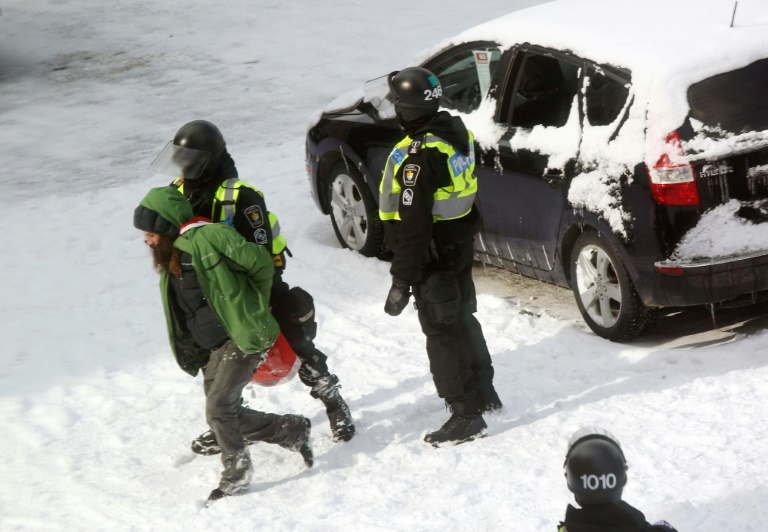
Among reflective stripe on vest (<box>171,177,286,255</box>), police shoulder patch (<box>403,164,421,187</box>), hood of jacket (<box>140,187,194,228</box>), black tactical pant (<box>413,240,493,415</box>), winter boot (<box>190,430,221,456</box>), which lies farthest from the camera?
winter boot (<box>190,430,221,456</box>)

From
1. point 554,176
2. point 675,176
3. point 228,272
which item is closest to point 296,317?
point 228,272

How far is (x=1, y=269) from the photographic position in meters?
8.73

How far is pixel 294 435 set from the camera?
17.7ft

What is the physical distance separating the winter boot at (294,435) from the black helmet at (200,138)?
130 cm

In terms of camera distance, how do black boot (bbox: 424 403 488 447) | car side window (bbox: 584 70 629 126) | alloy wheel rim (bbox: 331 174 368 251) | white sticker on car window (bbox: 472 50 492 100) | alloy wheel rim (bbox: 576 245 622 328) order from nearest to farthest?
black boot (bbox: 424 403 488 447)
car side window (bbox: 584 70 629 126)
alloy wheel rim (bbox: 576 245 622 328)
white sticker on car window (bbox: 472 50 492 100)
alloy wheel rim (bbox: 331 174 368 251)

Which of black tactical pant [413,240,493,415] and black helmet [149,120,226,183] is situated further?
black tactical pant [413,240,493,415]

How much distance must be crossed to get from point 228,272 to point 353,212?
10.8ft

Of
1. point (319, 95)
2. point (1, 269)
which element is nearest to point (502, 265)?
point (1, 269)

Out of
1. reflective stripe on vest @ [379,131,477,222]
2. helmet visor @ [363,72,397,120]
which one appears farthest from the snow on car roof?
reflective stripe on vest @ [379,131,477,222]

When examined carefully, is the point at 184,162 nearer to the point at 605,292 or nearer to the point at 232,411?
the point at 232,411

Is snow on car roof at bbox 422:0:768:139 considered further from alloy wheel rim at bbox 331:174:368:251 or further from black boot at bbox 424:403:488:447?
black boot at bbox 424:403:488:447

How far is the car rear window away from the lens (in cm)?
579

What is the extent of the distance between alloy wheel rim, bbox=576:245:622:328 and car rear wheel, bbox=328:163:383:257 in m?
1.95

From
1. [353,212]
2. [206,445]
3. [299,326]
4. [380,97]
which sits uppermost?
[380,97]
